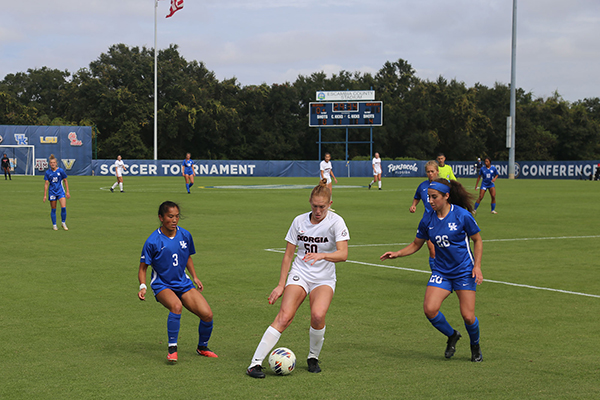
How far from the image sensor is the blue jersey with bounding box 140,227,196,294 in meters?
6.36

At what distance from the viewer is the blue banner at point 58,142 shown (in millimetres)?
65500

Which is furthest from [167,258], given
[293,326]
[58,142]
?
[58,142]

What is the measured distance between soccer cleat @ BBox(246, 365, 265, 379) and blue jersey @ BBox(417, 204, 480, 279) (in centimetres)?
205

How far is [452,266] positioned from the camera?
6496mm

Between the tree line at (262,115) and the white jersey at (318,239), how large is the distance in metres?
73.9

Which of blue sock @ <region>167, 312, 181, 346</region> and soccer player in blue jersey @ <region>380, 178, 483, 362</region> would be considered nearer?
blue sock @ <region>167, 312, 181, 346</region>

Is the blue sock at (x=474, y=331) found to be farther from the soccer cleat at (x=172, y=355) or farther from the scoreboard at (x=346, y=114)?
the scoreboard at (x=346, y=114)

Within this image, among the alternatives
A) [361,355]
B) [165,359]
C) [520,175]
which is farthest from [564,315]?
[520,175]

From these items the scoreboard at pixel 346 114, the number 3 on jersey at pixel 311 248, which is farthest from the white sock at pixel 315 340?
the scoreboard at pixel 346 114

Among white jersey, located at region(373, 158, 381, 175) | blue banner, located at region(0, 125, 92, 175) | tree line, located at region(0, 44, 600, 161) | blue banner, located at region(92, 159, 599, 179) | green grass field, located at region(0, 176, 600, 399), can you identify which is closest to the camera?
green grass field, located at region(0, 176, 600, 399)

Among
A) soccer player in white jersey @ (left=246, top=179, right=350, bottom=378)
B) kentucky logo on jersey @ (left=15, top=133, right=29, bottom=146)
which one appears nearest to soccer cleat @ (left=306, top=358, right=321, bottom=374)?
soccer player in white jersey @ (left=246, top=179, right=350, bottom=378)

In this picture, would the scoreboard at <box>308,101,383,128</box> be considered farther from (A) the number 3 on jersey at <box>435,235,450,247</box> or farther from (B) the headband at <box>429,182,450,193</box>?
(A) the number 3 on jersey at <box>435,235,450,247</box>

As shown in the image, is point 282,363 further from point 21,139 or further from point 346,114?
point 21,139

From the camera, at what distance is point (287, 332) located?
7.51 metres
